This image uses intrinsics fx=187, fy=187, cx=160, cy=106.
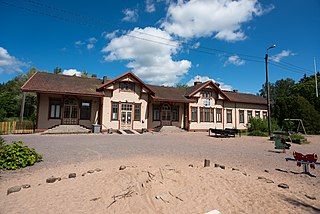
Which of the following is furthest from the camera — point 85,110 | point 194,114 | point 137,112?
point 194,114

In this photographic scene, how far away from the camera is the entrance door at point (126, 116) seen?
21406mm

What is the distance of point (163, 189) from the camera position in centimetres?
461

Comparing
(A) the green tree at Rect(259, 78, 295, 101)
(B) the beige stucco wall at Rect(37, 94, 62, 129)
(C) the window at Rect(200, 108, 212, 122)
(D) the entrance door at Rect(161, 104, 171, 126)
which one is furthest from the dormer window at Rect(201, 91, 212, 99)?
(A) the green tree at Rect(259, 78, 295, 101)

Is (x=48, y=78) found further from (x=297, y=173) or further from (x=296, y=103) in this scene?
(x=296, y=103)

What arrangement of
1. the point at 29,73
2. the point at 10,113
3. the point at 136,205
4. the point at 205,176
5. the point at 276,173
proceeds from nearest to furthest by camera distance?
the point at 136,205 < the point at 205,176 < the point at 276,173 < the point at 10,113 < the point at 29,73

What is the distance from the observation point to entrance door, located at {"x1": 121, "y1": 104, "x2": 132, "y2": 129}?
2141 centimetres

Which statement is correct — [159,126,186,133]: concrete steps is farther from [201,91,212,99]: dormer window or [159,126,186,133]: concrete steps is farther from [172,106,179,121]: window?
[201,91,212,99]: dormer window

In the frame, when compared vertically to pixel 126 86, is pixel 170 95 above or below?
below

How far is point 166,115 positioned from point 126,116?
5.36 meters

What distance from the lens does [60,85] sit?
1944 centimetres

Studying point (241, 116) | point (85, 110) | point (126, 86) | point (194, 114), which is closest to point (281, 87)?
point (241, 116)

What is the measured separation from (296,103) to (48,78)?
96.2ft

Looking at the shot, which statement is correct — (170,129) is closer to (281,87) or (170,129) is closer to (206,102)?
(206,102)

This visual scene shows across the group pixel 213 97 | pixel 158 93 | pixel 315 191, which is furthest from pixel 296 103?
pixel 315 191
